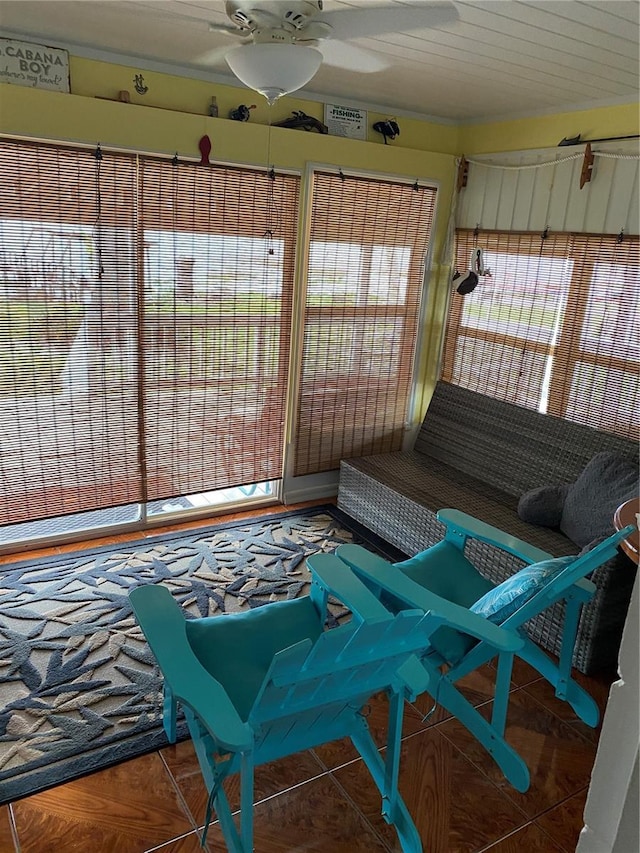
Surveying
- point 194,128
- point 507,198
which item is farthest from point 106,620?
point 507,198

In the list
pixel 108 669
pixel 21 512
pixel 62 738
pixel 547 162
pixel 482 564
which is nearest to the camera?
pixel 62 738

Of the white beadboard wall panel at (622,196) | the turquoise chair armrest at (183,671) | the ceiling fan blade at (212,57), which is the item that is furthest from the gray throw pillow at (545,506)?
the ceiling fan blade at (212,57)

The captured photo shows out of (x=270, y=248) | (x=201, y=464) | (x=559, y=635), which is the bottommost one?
(x=559, y=635)

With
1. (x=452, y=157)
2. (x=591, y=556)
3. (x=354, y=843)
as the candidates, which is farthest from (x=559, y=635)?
(x=452, y=157)

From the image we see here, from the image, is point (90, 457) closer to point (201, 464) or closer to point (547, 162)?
point (201, 464)

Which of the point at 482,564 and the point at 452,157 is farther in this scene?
the point at 452,157

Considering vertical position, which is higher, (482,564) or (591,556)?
(591,556)

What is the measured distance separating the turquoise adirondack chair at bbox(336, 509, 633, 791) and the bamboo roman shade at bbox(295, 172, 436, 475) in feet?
5.11

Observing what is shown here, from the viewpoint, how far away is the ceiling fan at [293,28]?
1.73m

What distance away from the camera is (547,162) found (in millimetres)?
3434

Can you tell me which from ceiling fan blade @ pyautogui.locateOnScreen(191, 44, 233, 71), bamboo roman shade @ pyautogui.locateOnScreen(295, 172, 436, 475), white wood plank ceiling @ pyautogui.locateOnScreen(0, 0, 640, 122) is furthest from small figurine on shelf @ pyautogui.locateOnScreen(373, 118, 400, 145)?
ceiling fan blade @ pyautogui.locateOnScreen(191, 44, 233, 71)

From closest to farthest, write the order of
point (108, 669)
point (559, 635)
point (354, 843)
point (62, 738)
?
point (354, 843), point (62, 738), point (108, 669), point (559, 635)

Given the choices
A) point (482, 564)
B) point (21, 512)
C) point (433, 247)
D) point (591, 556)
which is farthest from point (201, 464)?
point (591, 556)

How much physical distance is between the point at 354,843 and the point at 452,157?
11.7 feet
